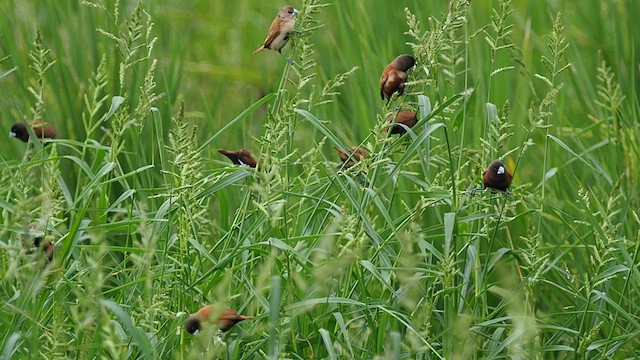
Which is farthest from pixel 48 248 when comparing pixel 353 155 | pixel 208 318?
pixel 353 155

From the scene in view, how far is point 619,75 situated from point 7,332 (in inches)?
91.4

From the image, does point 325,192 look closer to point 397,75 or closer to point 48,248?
point 397,75

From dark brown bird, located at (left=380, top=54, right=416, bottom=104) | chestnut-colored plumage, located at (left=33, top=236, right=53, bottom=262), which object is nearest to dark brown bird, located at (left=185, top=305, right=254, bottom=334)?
chestnut-colored plumage, located at (left=33, top=236, right=53, bottom=262)

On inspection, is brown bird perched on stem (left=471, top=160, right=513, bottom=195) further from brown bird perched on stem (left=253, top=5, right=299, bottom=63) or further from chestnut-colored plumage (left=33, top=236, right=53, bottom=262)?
chestnut-colored plumage (left=33, top=236, right=53, bottom=262)

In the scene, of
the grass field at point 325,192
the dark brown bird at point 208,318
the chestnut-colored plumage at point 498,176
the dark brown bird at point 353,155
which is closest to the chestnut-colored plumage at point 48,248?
the grass field at point 325,192

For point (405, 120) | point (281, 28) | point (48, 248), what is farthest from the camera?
point (281, 28)

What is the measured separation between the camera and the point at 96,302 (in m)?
2.06

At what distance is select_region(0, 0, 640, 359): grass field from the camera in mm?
2334

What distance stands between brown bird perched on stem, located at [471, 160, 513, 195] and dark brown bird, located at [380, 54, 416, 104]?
0.25 m

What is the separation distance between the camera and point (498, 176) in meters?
2.43

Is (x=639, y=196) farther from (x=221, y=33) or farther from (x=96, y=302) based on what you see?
(x=221, y=33)

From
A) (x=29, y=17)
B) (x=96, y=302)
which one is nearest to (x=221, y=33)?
(x=29, y=17)

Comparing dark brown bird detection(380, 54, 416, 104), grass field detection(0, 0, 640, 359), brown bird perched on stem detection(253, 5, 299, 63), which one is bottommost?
grass field detection(0, 0, 640, 359)

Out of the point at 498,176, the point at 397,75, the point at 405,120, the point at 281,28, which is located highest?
the point at 281,28
